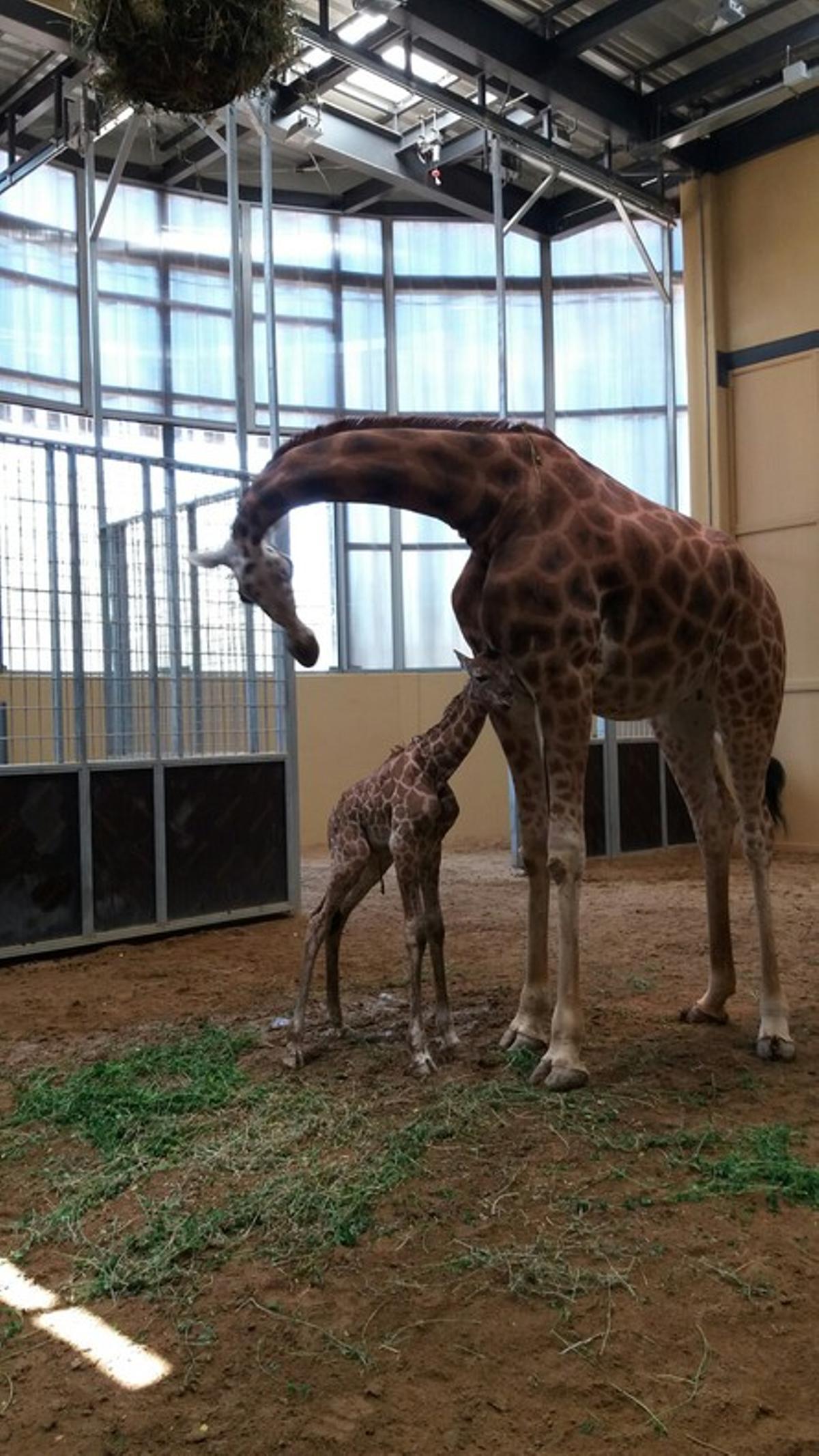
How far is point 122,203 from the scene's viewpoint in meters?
12.2

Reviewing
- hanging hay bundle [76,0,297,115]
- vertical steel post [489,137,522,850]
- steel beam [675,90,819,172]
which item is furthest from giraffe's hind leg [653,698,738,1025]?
steel beam [675,90,819,172]

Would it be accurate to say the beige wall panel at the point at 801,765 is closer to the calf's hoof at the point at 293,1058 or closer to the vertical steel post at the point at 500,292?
the vertical steel post at the point at 500,292

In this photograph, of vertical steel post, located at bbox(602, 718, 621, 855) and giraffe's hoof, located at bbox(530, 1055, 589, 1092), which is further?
vertical steel post, located at bbox(602, 718, 621, 855)

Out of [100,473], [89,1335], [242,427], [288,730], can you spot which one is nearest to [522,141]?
[242,427]

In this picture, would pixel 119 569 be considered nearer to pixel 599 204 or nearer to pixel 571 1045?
pixel 571 1045

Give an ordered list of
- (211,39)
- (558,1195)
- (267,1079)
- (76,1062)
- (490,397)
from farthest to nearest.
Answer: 1. (490,397)
2. (76,1062)
3. (267,1079)
4. (211,39)
5. (558,1195)

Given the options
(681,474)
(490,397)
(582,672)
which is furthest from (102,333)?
(582,672)

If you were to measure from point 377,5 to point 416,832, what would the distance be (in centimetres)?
655

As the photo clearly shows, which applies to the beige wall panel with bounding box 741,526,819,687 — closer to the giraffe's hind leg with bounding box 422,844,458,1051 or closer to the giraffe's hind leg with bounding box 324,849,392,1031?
the giraffe's hind leg with bounding box 324,849,392,1031

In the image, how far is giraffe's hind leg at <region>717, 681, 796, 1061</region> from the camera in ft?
13.6

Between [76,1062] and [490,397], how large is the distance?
1108cm

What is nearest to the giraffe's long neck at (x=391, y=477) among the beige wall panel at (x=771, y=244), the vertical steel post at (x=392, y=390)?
the beige wall panel at (x=771, y=244)

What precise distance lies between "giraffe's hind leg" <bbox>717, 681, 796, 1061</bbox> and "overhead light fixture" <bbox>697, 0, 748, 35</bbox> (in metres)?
6.80

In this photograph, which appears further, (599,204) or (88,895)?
(599,204)
